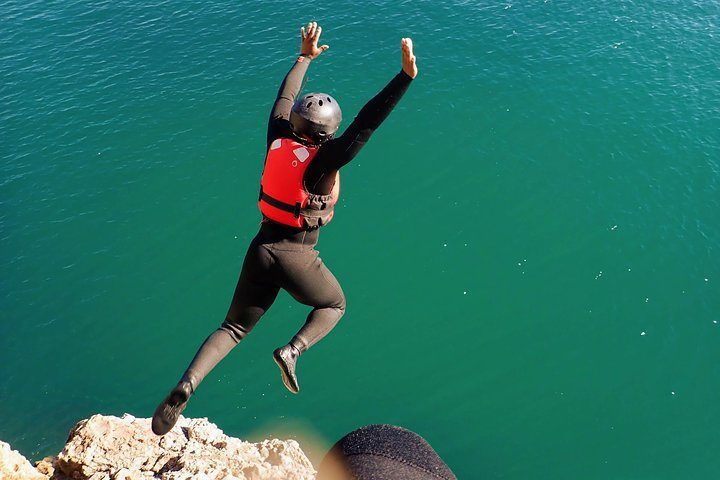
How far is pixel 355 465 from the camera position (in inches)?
161

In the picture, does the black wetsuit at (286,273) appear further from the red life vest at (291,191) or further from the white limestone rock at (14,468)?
the white limestone rock at (14,468)

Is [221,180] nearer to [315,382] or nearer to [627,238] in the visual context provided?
[315,382]

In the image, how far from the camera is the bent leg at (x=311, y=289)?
705 centimetres

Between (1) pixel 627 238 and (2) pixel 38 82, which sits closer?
(1) pixel 627 238

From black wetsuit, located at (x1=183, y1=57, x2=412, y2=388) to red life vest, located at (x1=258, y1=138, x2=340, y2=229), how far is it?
0.32ft

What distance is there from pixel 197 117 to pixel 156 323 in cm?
1145

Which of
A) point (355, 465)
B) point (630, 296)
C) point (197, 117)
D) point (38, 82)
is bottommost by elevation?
point (630, 296)

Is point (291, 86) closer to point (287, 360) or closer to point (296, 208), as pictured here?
point (296, 208)

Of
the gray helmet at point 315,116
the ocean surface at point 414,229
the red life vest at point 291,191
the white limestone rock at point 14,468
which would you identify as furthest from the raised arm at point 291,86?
the ocean surface at point 414,229

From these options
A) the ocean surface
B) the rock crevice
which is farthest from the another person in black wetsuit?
→ the ocean surface

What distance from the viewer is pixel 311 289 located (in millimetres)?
7270

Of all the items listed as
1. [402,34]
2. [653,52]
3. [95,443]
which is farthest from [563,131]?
[95,443]

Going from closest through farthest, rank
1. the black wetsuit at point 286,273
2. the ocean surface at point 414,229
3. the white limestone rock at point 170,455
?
the black wetsuit at point 286,273 → the white limestone rock at point 170,455 → the ocean surface at point 414,229

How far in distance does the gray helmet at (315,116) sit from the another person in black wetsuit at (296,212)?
0.01 metres
